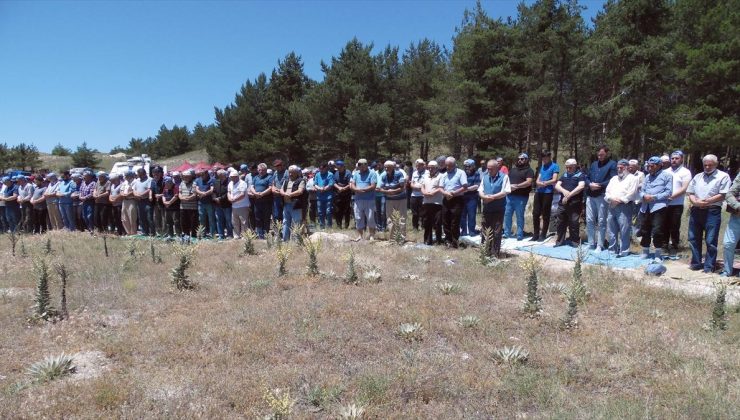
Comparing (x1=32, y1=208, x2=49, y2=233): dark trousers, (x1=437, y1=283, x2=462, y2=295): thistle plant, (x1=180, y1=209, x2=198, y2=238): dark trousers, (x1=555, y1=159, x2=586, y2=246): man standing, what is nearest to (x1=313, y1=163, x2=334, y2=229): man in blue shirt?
(x1=180, y1=209, x2=198, y2=238): dark trousers

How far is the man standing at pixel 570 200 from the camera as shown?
8.64 metres

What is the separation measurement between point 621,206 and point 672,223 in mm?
982

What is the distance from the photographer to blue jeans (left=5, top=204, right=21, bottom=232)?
13.7 metres

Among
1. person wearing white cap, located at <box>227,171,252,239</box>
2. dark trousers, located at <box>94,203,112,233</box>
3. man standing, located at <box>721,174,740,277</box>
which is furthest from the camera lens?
dark trousers, located at <box>94,203,112,233</box>

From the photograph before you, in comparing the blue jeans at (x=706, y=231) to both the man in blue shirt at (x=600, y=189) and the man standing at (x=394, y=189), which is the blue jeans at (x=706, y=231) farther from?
the man standing at (x=394, y=189)

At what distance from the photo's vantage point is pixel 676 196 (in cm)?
773

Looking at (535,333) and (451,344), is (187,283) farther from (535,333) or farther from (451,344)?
(535,333)

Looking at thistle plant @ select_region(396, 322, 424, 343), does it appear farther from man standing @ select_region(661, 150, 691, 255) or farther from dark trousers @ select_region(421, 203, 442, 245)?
man standing @ select_region(661, 150, 691, 255)

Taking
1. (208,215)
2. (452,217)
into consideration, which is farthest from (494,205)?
(208,215)

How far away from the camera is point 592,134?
26.2 meters

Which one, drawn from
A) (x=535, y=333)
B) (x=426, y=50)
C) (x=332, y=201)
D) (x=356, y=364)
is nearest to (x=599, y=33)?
(x=426, y=50)

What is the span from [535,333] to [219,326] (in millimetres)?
3223

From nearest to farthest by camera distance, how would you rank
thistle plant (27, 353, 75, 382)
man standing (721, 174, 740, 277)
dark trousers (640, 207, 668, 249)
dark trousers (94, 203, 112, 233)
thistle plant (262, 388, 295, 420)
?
1. thistle plant (262, 388, 295, 420)
2. thistle plant (27, 353, 75, 382)
3. man standing (721, 174, 740, 277)
4. dark trousers (640, 207, 668, 249)
5. dark trousers (94, 203, 112, 233)

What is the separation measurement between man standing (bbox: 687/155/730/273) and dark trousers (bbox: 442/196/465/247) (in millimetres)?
3635
